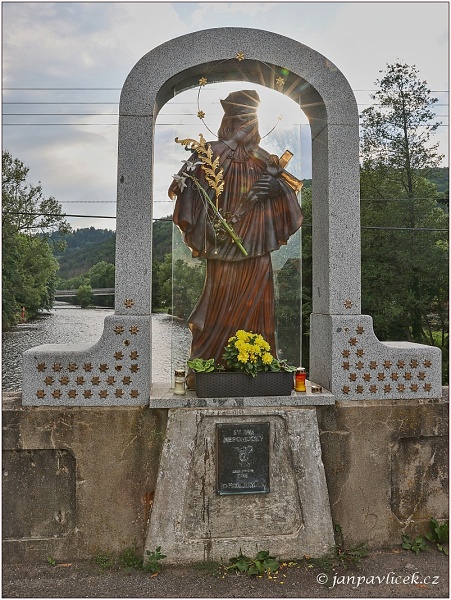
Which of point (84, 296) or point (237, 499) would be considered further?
point (84, 296)

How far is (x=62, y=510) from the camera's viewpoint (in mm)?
3559

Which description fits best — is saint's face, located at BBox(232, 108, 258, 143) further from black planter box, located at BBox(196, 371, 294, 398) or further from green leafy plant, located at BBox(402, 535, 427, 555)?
green leafy plant, located at BBox(402, 535, 427, 555)

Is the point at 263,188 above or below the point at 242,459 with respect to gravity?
above

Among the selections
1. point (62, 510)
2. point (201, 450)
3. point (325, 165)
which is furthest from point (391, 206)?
point (62, 510)

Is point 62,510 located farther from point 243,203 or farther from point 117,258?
point 243,203

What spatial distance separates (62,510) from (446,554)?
3.30 m

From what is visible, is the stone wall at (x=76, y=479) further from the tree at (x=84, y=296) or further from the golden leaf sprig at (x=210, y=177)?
the tree at (x=84, y=296)

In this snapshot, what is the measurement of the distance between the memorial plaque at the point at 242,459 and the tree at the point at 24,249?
6.40 meters

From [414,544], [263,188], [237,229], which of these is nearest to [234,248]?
[237,229]

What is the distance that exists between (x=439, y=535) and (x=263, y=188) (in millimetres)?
3502

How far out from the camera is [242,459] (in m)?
3.47

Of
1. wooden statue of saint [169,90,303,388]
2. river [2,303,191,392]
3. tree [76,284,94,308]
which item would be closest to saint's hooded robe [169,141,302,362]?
wooden statue of saint [169,90,303,388]

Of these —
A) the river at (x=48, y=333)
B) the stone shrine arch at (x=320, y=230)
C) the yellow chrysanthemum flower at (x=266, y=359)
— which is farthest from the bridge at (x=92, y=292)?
the yellow chrysanthemum flower at (x=266, y=359)

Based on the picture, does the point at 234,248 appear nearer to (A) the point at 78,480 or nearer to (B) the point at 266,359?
(B) the point at 266,359
